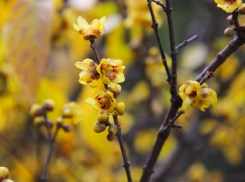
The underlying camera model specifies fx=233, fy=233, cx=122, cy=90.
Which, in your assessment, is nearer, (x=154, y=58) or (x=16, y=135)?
(x=154, y=58)

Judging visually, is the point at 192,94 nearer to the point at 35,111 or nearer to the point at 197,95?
the point at 197,95

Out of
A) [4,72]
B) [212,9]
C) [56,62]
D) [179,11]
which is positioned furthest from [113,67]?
[179,11]

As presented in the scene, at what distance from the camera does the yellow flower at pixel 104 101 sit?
52cm

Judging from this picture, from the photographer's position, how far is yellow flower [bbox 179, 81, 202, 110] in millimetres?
517

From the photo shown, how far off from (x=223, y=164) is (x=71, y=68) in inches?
126

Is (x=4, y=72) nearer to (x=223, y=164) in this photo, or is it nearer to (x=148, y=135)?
(x=148, y=135)

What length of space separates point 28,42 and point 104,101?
0.32 m

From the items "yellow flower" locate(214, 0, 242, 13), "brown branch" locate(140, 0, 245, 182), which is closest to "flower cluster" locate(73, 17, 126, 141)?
"brown branch" locate(140, 0, 245, 182)

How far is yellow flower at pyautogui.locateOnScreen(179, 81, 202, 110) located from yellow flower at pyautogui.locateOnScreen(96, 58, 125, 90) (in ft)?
0.49

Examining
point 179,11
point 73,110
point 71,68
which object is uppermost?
point 179,11

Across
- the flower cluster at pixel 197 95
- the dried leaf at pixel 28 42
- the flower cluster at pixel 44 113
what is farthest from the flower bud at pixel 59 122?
the flower cluster at pixel 197 95

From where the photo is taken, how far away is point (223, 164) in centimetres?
395

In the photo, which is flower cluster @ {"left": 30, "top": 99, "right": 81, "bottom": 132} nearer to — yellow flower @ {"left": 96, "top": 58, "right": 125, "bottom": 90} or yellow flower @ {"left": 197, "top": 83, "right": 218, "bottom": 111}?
yellow flower @ {"left": 96, "top": 58, "right": 125, "bottom": 90}

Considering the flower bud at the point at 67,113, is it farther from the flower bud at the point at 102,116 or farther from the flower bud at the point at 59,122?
the flower bud at the point at 102,116
